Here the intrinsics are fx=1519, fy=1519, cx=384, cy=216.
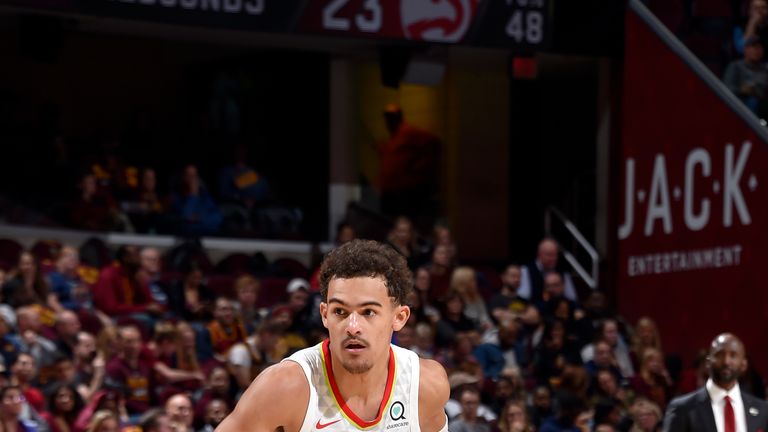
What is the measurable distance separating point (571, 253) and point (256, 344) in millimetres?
6443

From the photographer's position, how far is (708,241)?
564 inches

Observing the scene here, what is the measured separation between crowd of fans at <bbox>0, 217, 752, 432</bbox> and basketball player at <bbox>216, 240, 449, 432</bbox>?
4.45m

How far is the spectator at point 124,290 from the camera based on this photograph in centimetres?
1123

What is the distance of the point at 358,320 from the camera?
14.5ft

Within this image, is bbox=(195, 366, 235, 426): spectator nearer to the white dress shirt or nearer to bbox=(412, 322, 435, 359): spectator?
bbox=(412, 322, 435, 359): spectator

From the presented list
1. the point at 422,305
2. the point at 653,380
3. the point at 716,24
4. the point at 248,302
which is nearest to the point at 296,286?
the point at 248,302

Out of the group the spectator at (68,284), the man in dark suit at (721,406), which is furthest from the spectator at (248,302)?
the man in dark suit at (721,406)

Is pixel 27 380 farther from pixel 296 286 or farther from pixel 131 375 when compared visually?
pixel 296 286

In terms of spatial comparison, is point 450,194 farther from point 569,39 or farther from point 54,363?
point 54,363

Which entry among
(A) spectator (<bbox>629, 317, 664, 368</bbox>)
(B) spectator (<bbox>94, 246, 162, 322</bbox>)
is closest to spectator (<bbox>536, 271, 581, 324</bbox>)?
(A) spectator (<bbox>629, 317, 664, 368</bbox>)

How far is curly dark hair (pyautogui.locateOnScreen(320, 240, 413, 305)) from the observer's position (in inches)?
176

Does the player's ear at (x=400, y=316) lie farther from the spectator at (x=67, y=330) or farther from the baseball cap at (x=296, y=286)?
the baseball cap at (x=296, y=286)

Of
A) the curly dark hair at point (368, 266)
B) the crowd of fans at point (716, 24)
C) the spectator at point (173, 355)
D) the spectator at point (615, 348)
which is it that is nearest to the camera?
the curly dark hair at point (368, 266)

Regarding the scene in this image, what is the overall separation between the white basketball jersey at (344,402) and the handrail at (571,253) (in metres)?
10.8
